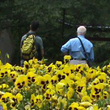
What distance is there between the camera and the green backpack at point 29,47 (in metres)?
8.20

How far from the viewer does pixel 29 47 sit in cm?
820

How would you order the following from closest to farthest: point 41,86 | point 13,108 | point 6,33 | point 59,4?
point 13,108 → point 41,86 → point 59,4 → point 6,33

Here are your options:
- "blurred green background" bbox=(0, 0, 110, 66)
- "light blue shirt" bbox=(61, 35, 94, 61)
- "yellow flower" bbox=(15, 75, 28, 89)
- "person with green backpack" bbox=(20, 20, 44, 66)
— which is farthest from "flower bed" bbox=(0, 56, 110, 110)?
"blurred green background" bbox=(0, 0, 110, 66)

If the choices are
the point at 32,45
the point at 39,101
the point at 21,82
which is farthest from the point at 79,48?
the point at 39,101

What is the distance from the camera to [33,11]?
48.3 ft

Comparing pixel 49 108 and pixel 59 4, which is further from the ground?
pixel 59 4

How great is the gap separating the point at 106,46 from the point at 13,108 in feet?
43.7

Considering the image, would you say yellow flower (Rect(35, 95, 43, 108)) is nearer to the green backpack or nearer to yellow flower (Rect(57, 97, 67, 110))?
yellow flower (Rect(57, 97, 67, 110))

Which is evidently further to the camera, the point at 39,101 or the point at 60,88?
the point at 60,88

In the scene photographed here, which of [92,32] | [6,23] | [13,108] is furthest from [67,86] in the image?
[92,32]

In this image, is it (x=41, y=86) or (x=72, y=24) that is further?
(x=72, y=24)

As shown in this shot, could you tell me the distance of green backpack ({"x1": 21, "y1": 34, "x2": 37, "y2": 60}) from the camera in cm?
820

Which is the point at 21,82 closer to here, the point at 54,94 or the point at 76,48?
the point at 54,94

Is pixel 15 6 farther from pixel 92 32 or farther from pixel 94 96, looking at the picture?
pixel 94 96
